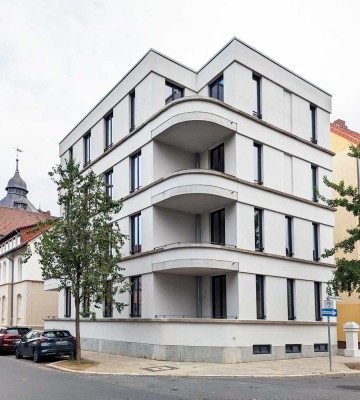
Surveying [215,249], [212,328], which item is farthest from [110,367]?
[215,249]

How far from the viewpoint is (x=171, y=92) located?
24.5 metres

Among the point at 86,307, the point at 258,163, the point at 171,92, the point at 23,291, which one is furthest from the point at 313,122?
the point at 23,291

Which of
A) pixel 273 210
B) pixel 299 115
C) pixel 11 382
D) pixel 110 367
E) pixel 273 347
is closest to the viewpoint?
pixel 11 382

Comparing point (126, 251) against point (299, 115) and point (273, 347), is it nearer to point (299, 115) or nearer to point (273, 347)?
point (273, 347)

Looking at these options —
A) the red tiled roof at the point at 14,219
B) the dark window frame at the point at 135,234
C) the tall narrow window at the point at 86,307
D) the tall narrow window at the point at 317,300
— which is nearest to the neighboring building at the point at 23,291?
the dark window frame at the point at 135,234

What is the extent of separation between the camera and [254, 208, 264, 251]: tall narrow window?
2264 cm

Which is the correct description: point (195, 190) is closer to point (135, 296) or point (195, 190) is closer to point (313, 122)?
point (135, 296)

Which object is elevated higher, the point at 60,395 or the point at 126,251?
the point at 126,251

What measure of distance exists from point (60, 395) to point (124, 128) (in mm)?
16445

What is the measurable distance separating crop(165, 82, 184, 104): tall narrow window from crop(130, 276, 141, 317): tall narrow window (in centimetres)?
842

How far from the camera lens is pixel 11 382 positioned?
46.1 ft

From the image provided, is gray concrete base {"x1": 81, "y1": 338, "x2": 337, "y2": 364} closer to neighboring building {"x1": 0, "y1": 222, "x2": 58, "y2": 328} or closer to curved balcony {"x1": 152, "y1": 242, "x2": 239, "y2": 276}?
curved balcony {"x1": 152, "y1": 242, "x2": 239, "y2": 276}

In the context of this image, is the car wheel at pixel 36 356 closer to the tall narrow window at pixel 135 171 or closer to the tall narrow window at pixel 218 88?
the tall narrow window at pixel 135 171

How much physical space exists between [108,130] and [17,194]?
62501 mm
